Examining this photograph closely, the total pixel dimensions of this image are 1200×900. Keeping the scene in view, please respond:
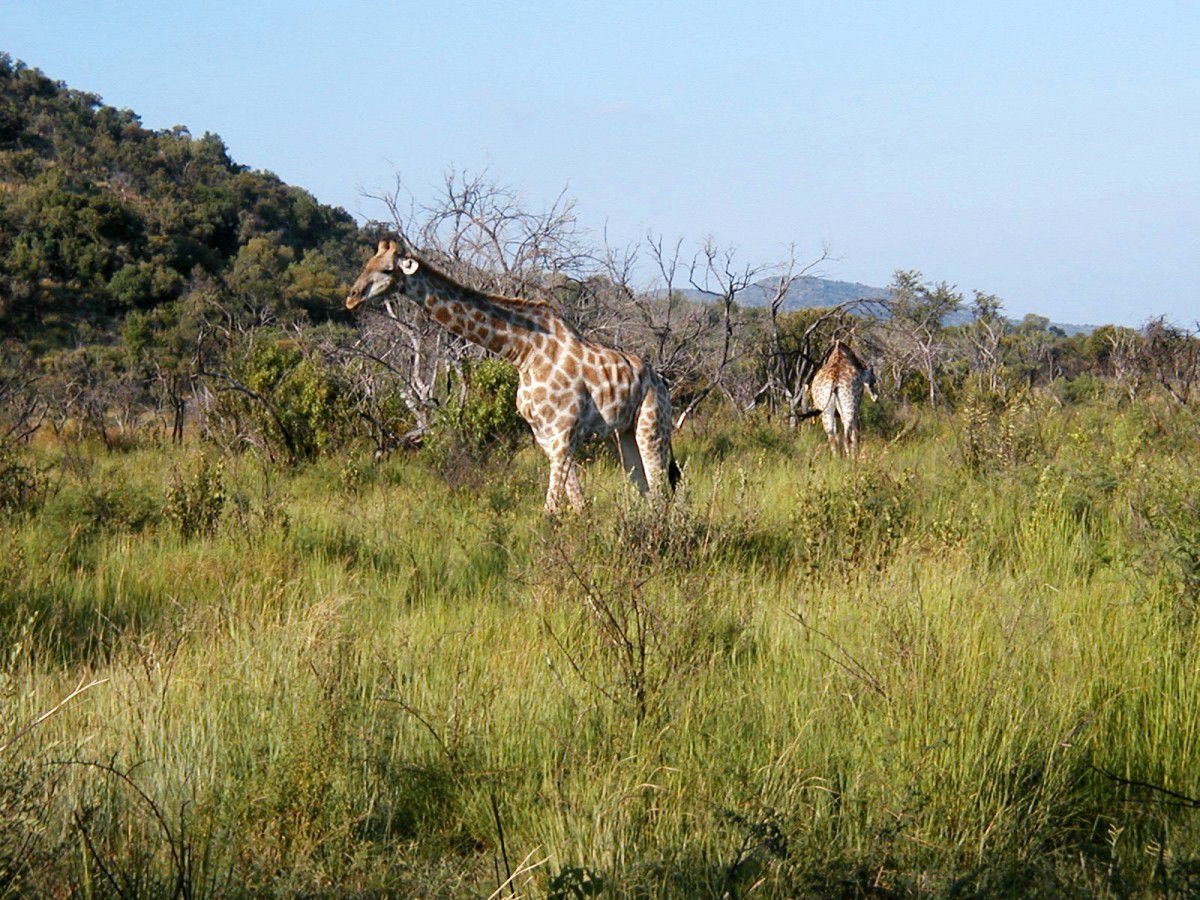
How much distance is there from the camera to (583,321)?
14227 mm

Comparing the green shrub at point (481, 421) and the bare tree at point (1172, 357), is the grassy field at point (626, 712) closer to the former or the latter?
the green shrub at point (481, 421)

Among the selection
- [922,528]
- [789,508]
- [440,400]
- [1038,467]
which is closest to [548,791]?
[922,528]

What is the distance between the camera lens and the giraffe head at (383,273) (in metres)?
8.15

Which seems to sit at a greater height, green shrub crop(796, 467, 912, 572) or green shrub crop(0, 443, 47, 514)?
green shrub crop(796, 467, 912, 572)

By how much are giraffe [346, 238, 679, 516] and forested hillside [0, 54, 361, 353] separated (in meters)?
22.4

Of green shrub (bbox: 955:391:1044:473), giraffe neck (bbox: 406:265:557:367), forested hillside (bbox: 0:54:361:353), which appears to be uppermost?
forested hillside (bbox: 0:54:361:353)

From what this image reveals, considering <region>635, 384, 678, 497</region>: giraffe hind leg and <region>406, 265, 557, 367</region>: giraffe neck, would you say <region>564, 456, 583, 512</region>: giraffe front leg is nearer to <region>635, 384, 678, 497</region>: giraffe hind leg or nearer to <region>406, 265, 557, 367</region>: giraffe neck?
<region>635, 384, 678, 497</region>: giraffe hind leg

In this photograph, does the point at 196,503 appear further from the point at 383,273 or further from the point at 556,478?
the point at 556,478

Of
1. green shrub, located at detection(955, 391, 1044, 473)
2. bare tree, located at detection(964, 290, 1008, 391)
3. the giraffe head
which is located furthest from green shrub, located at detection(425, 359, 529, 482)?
bare tree, located at detection(964, 290, 1008, 391)

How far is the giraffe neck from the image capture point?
28.3ft

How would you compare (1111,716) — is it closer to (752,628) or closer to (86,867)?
(752,628)

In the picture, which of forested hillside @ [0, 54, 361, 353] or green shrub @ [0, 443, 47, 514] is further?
forested hillside @ [0, 54, 361, 353]

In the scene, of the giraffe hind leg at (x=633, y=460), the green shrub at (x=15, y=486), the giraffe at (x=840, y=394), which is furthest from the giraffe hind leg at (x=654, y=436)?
the giraffe at (x=840, y=394)

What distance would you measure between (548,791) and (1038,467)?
18.7 feet
